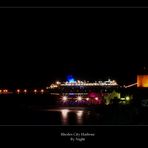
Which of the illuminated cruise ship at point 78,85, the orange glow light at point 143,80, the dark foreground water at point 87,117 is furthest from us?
the illuminated cruise ship at point 78,85

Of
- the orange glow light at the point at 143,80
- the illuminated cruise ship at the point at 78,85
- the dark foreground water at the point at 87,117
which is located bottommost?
the dark foreground water at the point at 87,117

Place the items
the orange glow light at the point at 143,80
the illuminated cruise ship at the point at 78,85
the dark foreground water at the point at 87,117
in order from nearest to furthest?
1. the dark foreground water at the point at 87,117
2. the orange glow light at the point at 143,80
3. the illuminated cruise ship at the point at 78,85

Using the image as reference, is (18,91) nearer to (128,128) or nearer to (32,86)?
(32,86)

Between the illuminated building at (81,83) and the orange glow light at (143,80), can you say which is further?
the illuminated building at (81,83)

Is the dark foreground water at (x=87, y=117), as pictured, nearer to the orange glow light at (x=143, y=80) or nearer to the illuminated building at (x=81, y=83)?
the orange glow light at (x=143, y=80)

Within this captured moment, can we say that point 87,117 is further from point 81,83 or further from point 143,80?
point 81,83

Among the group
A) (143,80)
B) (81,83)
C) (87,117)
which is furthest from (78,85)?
(87,117)

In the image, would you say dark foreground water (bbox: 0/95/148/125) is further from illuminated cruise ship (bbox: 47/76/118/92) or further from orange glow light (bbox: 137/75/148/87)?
illuminated cruise ship (bbox: 47/76/118/92)

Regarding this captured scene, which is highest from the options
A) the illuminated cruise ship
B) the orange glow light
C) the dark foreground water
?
the illuminated cruise ship

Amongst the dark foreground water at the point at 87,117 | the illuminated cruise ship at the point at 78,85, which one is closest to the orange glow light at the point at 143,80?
the dark foreground water at the point at 87,117

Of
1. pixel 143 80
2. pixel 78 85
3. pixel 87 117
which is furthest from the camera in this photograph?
pixel 78 85

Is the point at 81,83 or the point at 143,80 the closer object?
the point at 143,80

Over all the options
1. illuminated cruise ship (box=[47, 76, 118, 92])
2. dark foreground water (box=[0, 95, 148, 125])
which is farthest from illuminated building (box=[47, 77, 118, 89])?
dark foreground water (box=[0, 95, 148, 125])

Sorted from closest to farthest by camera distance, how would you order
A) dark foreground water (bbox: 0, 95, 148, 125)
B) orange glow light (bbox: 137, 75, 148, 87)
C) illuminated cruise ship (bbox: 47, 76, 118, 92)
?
dark foreground water (bbox: 0, 95, 148, 125)
orange glow light (bbox: 137, 75, 148, 87)
illuminated cruise ship (bbox: 47, 76, 118, 92)
